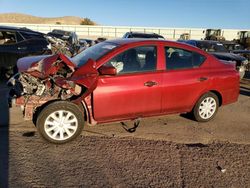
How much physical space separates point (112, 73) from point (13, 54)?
5.38 m

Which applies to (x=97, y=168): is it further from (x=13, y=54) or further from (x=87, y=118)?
(x=13, y=54)

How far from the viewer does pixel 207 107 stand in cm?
647

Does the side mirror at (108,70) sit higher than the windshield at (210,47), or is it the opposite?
the windshield at (210,47)

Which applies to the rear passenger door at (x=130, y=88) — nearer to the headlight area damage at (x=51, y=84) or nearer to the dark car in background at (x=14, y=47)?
the headlight area damage at (x=51, y=84)

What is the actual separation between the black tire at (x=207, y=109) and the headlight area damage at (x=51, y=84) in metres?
2.35

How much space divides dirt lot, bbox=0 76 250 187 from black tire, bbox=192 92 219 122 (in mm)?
190

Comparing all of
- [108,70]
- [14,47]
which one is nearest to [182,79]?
[108,70]

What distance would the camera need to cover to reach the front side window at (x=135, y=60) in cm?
538

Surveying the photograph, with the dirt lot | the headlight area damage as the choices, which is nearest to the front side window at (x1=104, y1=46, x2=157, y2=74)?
the headlight area damage

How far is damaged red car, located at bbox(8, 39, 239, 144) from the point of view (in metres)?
4.99

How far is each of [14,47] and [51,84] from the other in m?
5.11

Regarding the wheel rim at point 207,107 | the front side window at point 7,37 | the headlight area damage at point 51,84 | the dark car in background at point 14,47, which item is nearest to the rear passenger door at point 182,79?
the wheel rim at point 207,107

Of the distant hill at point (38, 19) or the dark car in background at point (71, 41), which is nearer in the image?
the dark car in background at point (71, 41)

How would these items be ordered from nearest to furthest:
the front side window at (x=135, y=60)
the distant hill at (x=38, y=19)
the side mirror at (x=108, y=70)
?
the side mirror at (x=108, y=70), the front side window at (x=135, y=60), the distant hill at (x=38, y=19)
